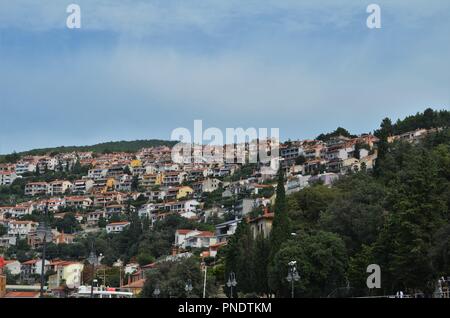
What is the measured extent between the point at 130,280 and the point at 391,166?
24.4m

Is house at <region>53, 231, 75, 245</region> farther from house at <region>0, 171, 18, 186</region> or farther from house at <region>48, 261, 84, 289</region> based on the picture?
house at <region>0, 171, 18, 186</region>

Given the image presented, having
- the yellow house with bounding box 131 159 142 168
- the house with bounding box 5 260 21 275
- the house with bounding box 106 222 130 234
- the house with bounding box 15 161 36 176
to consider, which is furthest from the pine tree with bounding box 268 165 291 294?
the house with bounding box 15 161 36 176

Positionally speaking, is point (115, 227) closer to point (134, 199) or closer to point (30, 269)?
point (30, 269)

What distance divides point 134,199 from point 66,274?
51.4m

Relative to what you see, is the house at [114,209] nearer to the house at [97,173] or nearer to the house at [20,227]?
the house at [20,227]

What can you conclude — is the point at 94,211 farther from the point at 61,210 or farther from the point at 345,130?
the point at 345,130

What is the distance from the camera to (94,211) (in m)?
119

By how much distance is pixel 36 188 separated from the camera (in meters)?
135

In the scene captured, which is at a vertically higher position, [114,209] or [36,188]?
[36,188]

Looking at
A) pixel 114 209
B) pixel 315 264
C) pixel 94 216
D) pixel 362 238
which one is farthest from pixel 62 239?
pixel 315 264

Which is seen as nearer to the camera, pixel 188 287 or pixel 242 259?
pixel 188 287

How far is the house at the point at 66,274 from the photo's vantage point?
7100 centimetres

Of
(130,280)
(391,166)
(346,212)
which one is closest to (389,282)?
(346,212)
